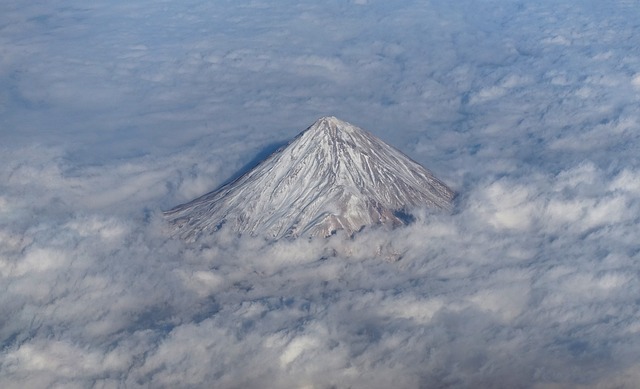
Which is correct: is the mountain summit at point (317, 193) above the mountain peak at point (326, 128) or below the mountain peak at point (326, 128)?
below

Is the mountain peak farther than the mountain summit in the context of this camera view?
Yes

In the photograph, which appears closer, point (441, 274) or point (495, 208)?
point (441, 274)

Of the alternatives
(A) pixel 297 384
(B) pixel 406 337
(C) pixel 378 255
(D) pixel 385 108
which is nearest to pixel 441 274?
(C) pixel 378 255

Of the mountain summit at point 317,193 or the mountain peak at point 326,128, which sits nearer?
the mountain summit at point 317,193

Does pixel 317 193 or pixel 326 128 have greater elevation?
pixel 326 128

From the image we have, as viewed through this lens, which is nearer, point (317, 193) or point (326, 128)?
point (317, 193)

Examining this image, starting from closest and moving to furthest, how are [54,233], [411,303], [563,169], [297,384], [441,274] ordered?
[297,384]
[411,303]
[441,274]
[54,233]
[563,169]

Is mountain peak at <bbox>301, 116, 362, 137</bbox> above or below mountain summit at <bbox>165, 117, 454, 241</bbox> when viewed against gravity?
above

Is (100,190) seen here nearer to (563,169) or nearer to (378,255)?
(378,255)
